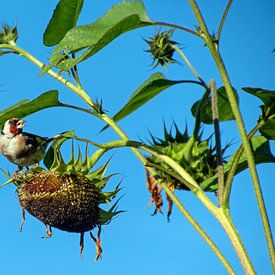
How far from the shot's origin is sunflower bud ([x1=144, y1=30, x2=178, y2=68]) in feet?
10.7

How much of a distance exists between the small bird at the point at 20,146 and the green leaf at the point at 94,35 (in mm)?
1561

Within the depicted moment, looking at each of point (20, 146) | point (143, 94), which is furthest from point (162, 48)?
point (20, 146)

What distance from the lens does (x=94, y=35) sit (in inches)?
78.2

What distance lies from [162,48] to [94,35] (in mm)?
1299

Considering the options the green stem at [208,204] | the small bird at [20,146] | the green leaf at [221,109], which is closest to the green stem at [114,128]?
the green stem at [208,204]

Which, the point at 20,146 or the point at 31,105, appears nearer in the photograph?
the point at 31,105

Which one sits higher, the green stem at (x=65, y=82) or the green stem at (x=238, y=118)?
the green stem at (x=65, y=82)

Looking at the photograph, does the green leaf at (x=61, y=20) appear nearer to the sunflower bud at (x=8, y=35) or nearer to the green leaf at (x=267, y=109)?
the sunflower bud at (x=8, y=35)

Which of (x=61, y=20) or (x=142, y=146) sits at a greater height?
(x=61, y=20)

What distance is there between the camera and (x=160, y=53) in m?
3.27

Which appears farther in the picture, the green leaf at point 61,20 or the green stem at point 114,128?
the green leaf at point 61,20

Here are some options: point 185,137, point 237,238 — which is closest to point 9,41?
point 185,137

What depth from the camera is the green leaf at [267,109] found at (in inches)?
92.5

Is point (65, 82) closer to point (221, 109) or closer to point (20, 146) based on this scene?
point (221, 109)
